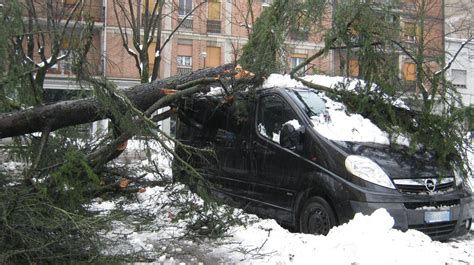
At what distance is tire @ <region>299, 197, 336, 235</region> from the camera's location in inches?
213

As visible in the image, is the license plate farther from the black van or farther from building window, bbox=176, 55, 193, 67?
building window, bbox=176, 55, 193, 67

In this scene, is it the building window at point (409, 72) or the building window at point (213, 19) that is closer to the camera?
the building window at point (409, 72)

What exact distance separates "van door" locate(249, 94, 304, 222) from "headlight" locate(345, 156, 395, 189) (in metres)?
0.69

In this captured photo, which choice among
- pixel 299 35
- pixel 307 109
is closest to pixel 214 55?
pixel 299 35

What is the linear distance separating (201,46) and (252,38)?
25777 millimetres

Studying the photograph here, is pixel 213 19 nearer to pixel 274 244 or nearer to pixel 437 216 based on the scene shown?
pixel 437 216

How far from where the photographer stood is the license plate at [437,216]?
17.4 feet

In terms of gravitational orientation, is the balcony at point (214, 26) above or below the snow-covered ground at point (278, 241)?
above

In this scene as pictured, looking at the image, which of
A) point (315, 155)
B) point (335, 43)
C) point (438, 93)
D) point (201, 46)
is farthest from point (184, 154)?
point (201, 46)

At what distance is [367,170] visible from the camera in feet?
17.3

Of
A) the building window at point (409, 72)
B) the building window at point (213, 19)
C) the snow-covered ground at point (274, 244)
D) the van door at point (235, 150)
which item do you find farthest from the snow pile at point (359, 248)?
the building window at point (213, 19)

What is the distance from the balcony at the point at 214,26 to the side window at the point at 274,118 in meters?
26.9

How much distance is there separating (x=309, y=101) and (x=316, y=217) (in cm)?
144

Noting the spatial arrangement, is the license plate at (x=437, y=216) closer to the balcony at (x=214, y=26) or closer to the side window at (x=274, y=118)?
the side window at (x=274, y=118)
